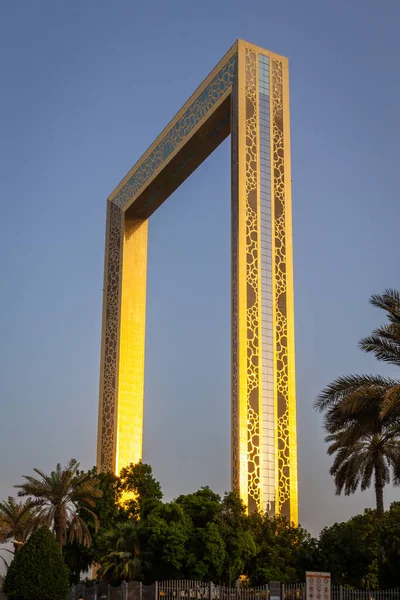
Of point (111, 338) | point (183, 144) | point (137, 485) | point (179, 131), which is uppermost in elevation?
point (179, 131)

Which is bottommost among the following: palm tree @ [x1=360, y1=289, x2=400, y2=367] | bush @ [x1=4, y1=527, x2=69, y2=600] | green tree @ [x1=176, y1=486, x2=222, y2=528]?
bush @ [x1=4, y1=527, x2=69, y2=600]

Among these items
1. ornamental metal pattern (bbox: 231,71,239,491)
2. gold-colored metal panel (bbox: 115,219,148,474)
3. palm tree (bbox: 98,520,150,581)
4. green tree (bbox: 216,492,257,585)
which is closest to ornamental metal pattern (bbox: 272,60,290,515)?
ornamental metal pattern (bbox: 231,71,239,491)

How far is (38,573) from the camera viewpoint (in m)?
23.9

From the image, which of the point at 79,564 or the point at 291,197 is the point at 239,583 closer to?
the point at 79,564

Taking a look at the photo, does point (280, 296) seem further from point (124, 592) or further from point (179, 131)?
point (124, 592)

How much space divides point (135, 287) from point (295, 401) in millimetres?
14410

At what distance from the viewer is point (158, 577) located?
2764cm

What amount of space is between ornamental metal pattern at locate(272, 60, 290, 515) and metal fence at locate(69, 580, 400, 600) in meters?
5.12

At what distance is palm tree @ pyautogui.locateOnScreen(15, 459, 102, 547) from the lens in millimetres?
34000

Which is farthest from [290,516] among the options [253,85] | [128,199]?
[128,199]

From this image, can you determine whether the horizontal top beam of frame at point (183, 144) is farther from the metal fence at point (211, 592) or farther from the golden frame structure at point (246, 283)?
the metal fence at point (211, 592)

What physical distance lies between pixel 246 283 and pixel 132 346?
Answer: 12155mm

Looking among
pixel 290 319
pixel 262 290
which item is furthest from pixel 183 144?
pixel 290 319

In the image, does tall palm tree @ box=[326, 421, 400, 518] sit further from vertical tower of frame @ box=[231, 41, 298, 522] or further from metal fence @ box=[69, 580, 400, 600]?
metal fence @ box=[69, 580, 400, 600]
